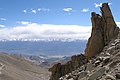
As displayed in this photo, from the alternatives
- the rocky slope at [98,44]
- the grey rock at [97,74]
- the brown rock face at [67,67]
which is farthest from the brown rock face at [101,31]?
the grey rock at [97,74]

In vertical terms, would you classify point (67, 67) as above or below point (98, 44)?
below

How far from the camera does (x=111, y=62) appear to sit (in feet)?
109

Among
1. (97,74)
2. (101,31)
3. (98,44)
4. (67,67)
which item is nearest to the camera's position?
(97,74)

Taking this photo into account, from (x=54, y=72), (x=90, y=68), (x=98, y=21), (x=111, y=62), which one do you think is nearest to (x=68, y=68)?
(x=54, y=72)

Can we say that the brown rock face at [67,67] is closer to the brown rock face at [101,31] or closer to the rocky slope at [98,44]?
the rocky slope at [98,44]

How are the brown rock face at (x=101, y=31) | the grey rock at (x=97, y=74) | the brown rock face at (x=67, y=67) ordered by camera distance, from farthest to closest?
the brown rock face at (x=67, y=67)
the brown rock face at (x=101, y=31)
the grey rock at (x=97, y=74)

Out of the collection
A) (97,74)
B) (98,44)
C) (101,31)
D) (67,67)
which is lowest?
(67,67)

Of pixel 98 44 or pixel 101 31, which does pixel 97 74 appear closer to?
pixel 98 44

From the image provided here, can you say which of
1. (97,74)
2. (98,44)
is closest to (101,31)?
(98,44)

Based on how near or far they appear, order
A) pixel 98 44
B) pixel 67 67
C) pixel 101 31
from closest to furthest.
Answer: pixel 98 44 → pixel 101 31 → pixel 67 67

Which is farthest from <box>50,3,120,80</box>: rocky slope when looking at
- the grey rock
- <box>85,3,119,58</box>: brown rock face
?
the grey rock

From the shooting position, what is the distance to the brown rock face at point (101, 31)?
51.5 meters

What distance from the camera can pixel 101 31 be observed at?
5422 cm

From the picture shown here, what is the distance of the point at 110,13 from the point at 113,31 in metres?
4.47
